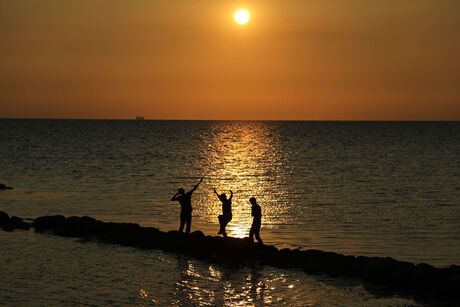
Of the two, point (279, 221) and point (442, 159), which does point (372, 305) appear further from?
point (442, 159)

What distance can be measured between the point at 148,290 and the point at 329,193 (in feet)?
95.6

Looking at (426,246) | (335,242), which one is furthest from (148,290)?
(426,246)

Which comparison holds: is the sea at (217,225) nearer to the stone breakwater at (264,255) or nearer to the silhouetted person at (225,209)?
the stone breakwater at (264,255)

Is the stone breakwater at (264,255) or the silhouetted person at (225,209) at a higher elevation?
the silhouetted person at (225,209)

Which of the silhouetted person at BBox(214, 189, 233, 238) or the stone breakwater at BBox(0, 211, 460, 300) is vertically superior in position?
the silhouetted person at BBox(214, 189, 233, 238)

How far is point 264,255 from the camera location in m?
24.0

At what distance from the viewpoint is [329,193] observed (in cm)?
4775

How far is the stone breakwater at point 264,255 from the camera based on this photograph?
20547mm

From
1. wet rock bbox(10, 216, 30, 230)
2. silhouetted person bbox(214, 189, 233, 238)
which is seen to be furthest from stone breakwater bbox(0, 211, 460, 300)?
silhouetted person bbox(214, 189, 233, 238)

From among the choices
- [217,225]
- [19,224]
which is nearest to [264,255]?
[217,225]

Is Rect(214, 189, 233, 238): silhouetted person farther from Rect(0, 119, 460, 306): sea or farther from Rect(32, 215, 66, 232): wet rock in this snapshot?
Rect(32, 215, 66, 232): wet rock

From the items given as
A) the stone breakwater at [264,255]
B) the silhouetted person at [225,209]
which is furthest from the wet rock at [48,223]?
the silhouetted person at [225,209]

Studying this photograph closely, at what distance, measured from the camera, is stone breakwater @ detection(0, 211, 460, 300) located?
67.4 feet

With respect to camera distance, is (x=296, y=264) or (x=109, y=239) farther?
(x=109, y=239)
